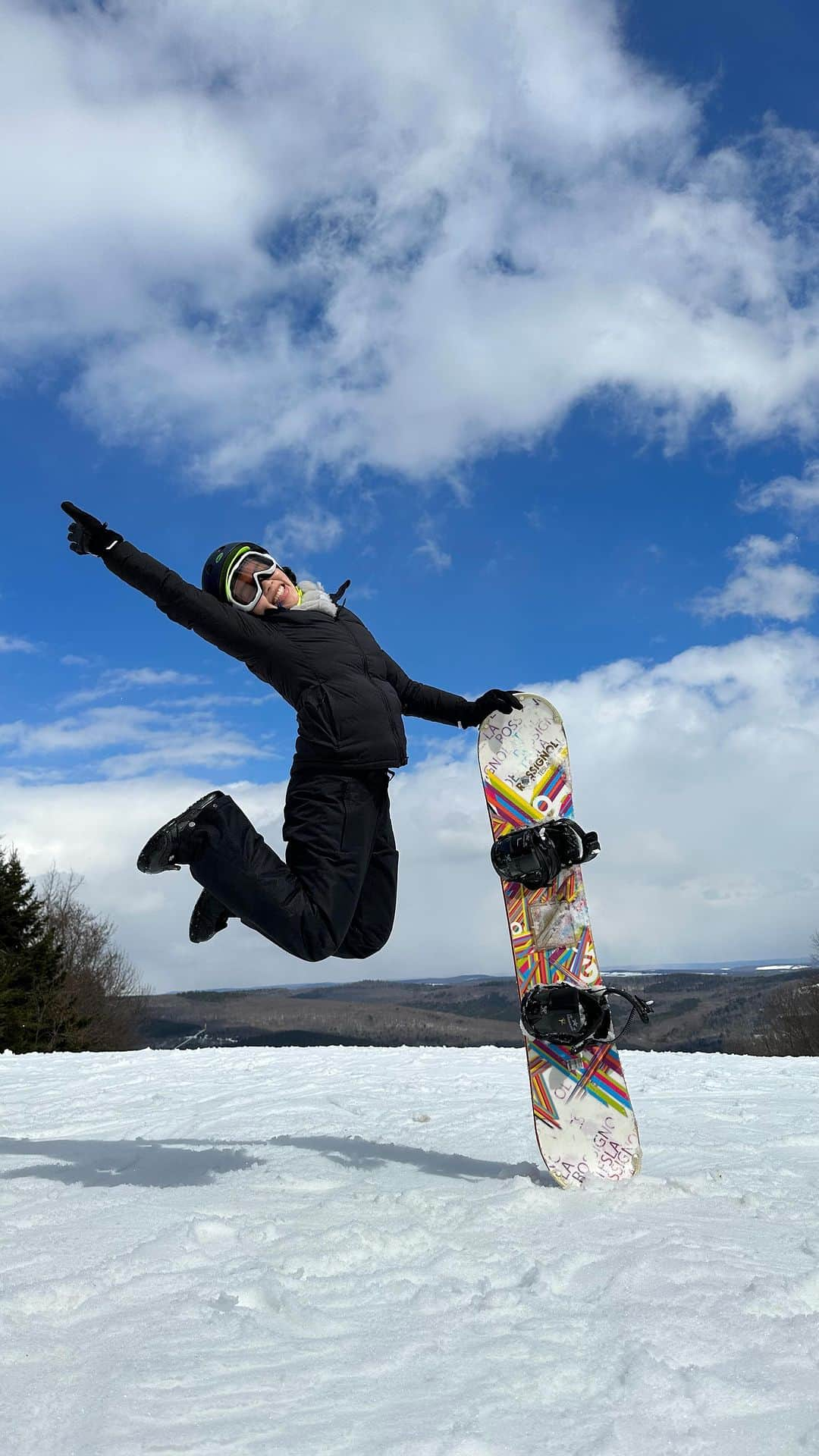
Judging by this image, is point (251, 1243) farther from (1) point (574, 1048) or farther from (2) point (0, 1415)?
(1) point (574, 1048)

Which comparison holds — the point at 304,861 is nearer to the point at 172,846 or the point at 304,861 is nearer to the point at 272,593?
the point at 172,846

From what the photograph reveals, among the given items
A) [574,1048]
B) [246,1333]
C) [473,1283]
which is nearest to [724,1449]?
[473,1283]

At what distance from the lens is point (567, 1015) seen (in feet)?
13.6

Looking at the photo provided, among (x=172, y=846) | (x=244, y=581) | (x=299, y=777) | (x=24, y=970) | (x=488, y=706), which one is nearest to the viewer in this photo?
(x=172, y=846)

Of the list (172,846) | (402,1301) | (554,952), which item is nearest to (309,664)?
(172,846)

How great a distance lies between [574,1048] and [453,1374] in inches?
83.2

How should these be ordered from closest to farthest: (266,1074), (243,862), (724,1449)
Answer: (724,1449)
(243,862)
(266,1074)

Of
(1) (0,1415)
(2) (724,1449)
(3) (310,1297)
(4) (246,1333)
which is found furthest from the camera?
(3) (310,1297)

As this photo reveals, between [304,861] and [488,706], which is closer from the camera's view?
[304,861]

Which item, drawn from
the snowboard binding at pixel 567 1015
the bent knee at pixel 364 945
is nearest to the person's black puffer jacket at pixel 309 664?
the bent knee at pixel 364 945

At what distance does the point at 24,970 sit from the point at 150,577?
103 ft

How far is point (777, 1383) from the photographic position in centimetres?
209

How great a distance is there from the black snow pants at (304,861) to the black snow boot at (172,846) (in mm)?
39

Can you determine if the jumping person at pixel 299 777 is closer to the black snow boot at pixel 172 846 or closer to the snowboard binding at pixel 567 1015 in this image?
the black snow boot at pixel 172 846
